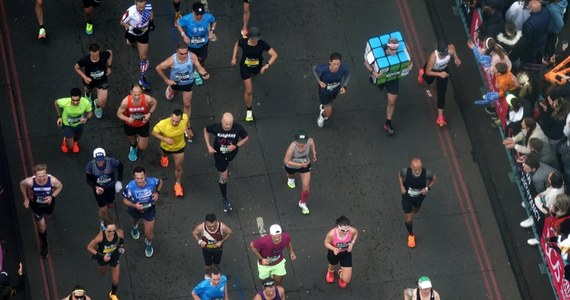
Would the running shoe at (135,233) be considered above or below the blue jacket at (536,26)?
below

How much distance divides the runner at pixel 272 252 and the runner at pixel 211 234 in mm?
519

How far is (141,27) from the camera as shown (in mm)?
24594

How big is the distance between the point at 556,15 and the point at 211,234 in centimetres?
818

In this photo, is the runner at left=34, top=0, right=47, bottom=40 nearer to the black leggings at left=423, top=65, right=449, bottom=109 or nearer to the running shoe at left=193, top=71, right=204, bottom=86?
the running shoe at left=193, top=71, right=204, bottom=86

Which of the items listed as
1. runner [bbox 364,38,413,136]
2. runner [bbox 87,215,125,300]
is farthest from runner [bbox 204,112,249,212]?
runner [bbox 364,38,413,136]

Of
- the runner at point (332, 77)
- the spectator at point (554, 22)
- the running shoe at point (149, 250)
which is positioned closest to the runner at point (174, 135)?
the running shoe at point (149, 250)

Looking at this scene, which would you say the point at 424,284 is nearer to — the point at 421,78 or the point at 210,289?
the point at 210,289

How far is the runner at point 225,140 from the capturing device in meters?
22.5

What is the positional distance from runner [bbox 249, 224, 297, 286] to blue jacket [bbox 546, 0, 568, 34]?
7.11 meters

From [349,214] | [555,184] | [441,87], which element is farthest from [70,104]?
[555,184]

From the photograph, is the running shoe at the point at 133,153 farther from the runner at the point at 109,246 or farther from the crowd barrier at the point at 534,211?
the crowd barrier at the point at 534,211

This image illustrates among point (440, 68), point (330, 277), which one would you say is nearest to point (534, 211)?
point (440, 68)

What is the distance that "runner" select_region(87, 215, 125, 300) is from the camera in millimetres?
20953

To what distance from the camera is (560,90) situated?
2328 cm
